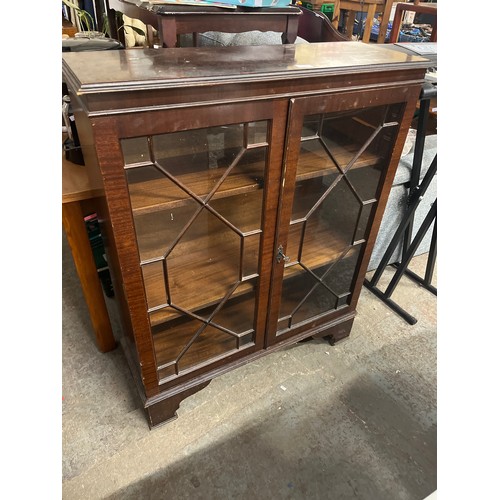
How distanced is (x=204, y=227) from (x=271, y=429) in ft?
2.18

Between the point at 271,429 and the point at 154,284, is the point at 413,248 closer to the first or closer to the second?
the point at 271,429

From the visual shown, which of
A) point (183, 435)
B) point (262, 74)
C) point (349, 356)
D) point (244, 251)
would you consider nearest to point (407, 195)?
point (349, 356)

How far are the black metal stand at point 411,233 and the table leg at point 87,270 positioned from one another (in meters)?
1.10

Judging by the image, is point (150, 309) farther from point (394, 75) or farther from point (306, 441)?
point (394, 75)

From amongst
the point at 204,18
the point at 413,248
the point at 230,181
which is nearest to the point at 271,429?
the point at 230,181

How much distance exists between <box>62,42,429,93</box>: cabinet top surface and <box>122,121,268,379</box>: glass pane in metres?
0.10

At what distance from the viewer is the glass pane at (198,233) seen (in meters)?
0.71

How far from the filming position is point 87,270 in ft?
3.60

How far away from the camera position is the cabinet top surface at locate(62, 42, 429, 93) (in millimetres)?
587

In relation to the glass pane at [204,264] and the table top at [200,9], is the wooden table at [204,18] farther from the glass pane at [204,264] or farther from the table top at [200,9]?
the glass pane at [204,264]

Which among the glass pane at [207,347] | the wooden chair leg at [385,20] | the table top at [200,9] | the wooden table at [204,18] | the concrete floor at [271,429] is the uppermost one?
the table top at [200,9]

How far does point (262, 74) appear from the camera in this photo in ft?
2.17

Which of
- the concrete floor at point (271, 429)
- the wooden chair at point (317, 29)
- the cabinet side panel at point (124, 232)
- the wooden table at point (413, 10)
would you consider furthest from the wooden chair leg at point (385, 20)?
the cabinet side panel at point (124, 232)

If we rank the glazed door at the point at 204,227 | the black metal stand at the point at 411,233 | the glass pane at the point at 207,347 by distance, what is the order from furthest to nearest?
the black metal stand at the point at 411,233, the glass pane at the point at 207,347, the glazed door at the point at 204,227
